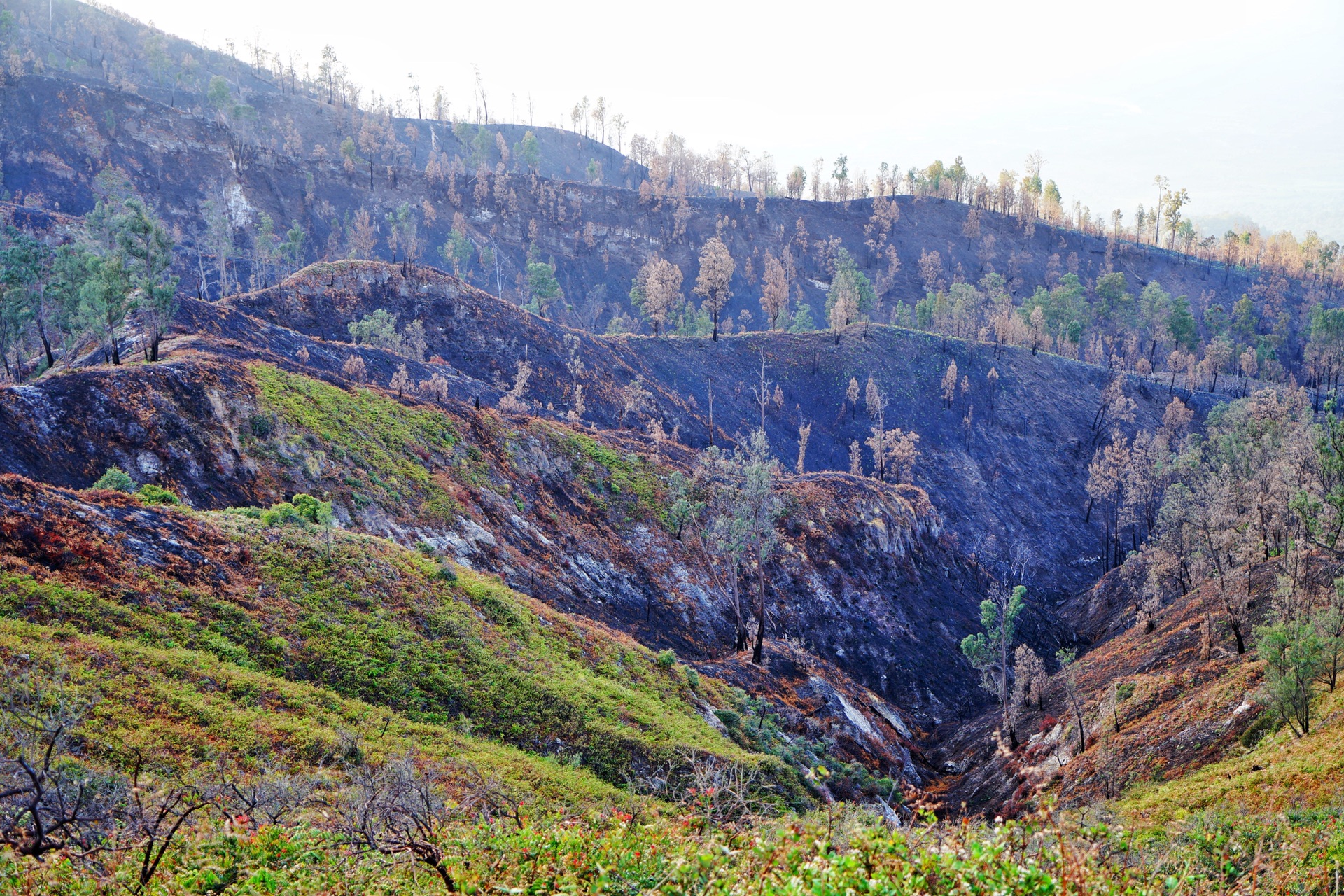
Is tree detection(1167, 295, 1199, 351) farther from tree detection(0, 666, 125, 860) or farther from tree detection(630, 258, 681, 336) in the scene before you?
tree detection(0, 666, 125, 860)

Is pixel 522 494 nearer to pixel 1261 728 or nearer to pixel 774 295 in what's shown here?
pixel 1261 728

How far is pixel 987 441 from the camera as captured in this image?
94.2m

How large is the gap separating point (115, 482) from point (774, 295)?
9727 cm

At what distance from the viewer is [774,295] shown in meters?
114

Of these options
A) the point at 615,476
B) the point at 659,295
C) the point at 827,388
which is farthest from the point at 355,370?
the point at 827,388

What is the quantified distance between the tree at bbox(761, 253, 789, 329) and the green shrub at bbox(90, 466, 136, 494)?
312ft

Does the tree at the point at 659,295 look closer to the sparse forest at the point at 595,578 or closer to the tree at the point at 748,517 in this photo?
the sparse forest at the point at 595,578

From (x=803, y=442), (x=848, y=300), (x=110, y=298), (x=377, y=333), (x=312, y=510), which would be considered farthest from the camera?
(x=848, y=300)

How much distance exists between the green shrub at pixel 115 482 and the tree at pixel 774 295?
95.2 metres

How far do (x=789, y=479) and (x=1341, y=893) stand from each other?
4931 centimetres

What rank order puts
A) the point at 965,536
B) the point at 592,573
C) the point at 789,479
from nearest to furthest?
the point at 592,573 → the point at 789,479 → the point at 965,536

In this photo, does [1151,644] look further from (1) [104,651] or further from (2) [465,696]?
(1) [104,651]

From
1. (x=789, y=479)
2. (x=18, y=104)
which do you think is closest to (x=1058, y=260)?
(x=789, y=479)

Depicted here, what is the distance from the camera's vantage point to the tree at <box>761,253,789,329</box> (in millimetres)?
113688
